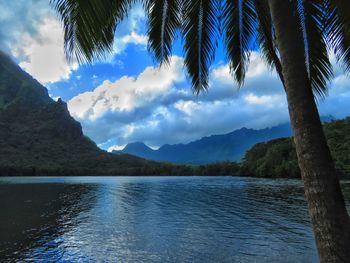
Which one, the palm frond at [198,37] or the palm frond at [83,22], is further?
the palm frond at [198,37]

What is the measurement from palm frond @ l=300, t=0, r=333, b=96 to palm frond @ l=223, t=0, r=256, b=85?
5.79ft

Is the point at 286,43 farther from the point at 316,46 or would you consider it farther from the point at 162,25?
the point at 162,25

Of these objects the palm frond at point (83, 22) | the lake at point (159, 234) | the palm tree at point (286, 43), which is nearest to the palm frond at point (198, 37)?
the palm tree at point (286, 43)

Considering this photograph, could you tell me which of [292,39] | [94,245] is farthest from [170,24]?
[94,245]

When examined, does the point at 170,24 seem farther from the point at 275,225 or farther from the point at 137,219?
the point at 137,219

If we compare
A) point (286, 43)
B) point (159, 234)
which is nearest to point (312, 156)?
point (286, 43)

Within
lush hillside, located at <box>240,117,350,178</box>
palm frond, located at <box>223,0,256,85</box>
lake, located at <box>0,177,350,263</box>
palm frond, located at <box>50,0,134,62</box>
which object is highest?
lush hillside, located at <box>240,117,350,178</box>

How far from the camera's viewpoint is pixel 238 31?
9594 mm

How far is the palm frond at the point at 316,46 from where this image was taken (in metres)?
7.39

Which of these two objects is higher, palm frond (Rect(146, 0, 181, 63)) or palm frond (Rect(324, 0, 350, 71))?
palm frond (Rect(146, 0, 181, 63))

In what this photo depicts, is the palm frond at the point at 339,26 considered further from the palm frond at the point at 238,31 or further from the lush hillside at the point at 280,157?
the lush hillside at the point at 280,157

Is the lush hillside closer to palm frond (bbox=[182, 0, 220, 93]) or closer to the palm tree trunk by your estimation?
palm frond (bbox=[182, 0, 220, 93])

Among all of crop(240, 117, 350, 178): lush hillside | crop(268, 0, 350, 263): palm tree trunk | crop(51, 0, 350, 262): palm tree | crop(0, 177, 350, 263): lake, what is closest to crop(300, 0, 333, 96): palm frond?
crop(51, 0, 350, 262): palm tree

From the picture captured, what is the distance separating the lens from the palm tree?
150 inches
